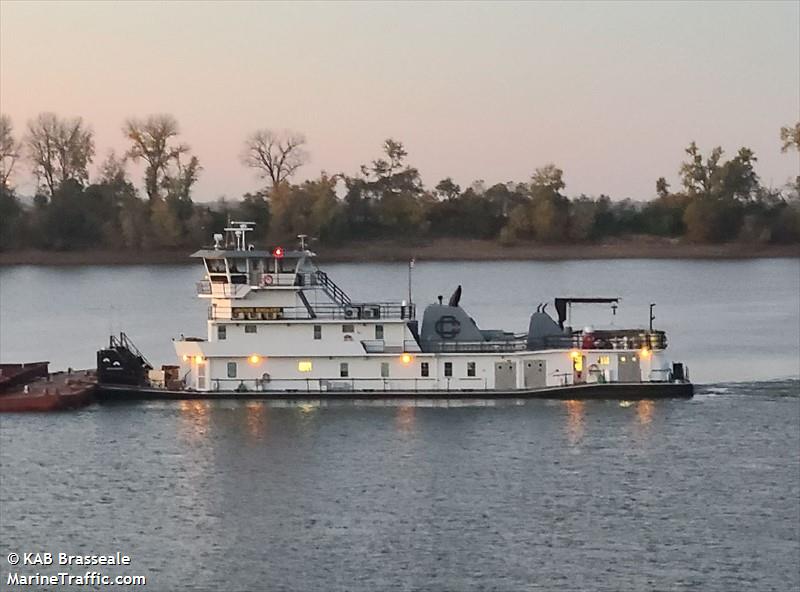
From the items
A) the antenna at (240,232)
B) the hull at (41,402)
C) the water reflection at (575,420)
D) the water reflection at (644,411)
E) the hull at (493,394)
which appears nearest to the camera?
the water reflection at (575,420)

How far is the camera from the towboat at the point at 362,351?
50.8m

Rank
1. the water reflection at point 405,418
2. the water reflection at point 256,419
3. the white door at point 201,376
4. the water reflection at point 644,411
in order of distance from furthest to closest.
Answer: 1. the white door at point 201,376
2. the water reflection at point 644,411
3. the water reflection at point 405,418
4. the water reflection at point 256,419

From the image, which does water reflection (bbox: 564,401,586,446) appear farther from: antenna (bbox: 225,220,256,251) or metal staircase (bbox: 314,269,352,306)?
antenna (bbox: 225,220,256,251)

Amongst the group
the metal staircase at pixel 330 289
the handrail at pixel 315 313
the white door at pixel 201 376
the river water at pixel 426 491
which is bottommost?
the river water at pixel 426 491

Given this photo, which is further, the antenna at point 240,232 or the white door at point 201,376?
the antenna at point 240,232

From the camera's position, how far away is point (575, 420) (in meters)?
48.5

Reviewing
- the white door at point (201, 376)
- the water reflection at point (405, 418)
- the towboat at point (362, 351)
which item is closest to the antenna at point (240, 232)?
the towboat at point (362, 351)

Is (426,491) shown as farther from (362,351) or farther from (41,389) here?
(41,389)

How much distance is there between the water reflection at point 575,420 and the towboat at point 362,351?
0.55m

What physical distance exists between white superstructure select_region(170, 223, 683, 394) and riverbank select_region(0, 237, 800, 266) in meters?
85.0

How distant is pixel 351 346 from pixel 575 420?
729 cm

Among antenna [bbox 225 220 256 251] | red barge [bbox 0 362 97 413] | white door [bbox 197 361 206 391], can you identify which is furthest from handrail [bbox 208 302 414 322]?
red barge [bbox 0 362 97 413]

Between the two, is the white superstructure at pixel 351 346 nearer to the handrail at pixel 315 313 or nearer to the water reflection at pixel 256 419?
the handrail at pixel 315 313

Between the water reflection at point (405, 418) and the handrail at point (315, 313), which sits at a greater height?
the handrail at point (315, 313)
